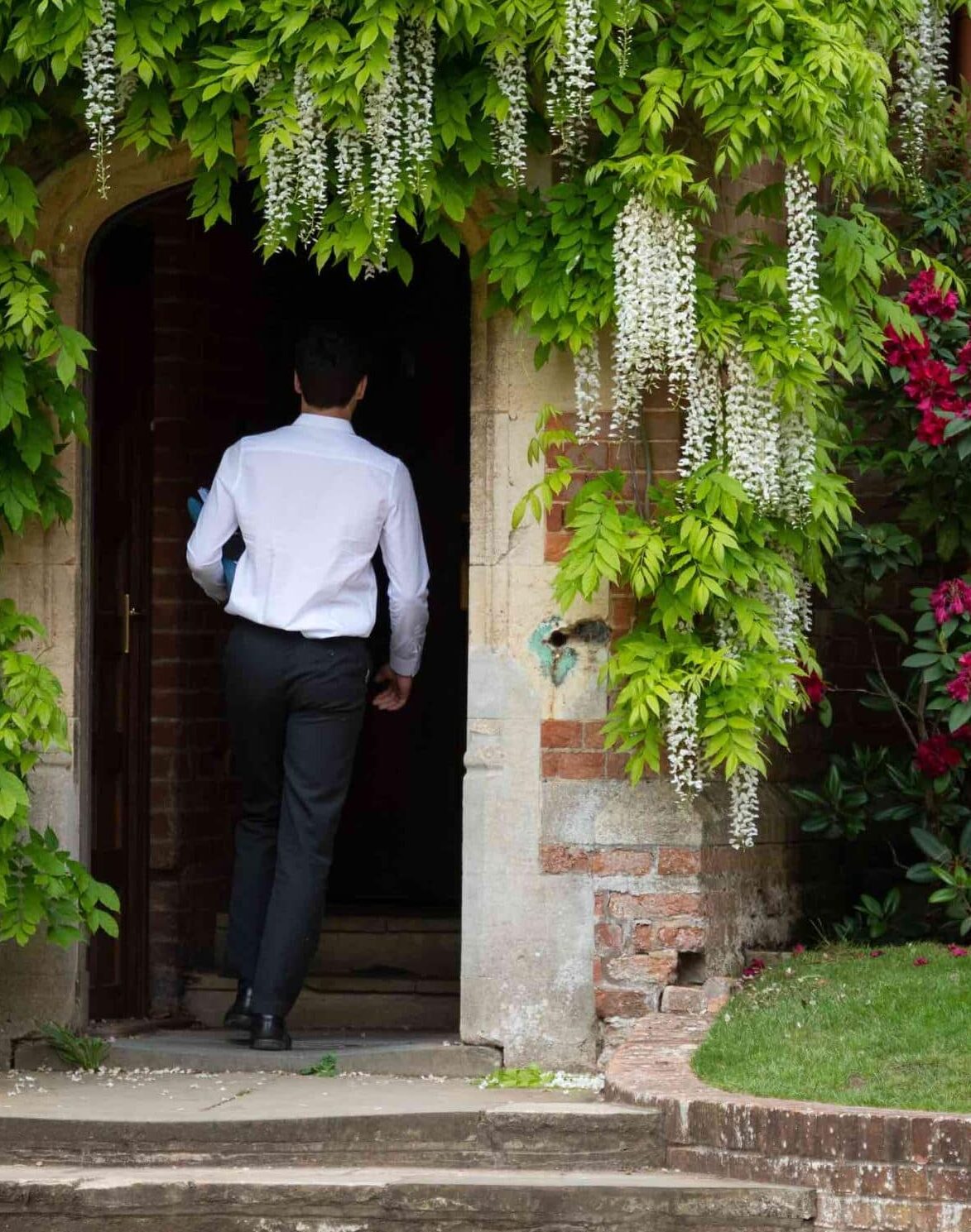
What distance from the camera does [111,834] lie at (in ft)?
22.5

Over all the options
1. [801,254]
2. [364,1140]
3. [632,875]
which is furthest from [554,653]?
[364,1140]

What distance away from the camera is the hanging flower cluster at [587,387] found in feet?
18.9

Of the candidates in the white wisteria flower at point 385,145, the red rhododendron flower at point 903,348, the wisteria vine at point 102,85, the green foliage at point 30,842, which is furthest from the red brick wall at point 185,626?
the red rhododendron flower at point 903,348

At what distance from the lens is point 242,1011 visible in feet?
19.8

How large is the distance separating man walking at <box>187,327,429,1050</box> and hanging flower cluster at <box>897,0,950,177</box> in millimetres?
2092

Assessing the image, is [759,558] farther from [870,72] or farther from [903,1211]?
[903,1211]

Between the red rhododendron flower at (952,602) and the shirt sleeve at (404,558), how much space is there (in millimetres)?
1682

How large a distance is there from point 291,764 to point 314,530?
24.8 inches

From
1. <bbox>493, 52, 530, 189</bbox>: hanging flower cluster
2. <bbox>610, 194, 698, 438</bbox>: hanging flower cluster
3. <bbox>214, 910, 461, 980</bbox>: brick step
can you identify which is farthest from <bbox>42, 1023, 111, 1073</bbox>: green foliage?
<bbox>493, 52, 530, 189</bbox>: hanging flower cluster

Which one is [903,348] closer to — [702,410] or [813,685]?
[813,685]

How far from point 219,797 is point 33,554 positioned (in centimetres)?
177

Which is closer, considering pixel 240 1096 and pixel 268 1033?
pixel 240 1096

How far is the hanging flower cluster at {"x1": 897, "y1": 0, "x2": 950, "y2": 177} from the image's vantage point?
269 inches

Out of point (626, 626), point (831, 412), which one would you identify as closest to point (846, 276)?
point (831, 412)
